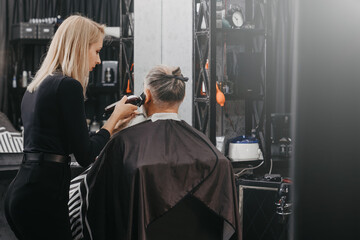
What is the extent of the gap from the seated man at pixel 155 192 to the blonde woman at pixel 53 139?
1.44 feet

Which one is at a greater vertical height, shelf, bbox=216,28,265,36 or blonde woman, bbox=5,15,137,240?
shelf, bbox=216,28,265,36

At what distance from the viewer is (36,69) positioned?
229 inches

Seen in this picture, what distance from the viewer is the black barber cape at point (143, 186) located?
210 cm

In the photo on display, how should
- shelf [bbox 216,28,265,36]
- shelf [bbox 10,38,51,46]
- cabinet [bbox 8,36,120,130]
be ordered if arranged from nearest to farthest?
shelf [bbox 216,28,265,36], shelf [bbox 10,38,51,46], cabinet [bbox 8,36,120,130]

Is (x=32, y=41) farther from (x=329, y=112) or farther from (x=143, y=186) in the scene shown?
(x=329, y=112)

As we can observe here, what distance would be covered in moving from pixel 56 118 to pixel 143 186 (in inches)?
24.9

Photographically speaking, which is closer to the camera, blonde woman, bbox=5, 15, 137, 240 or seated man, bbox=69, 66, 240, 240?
blonde woman, bbox=5, 15, 137, 240

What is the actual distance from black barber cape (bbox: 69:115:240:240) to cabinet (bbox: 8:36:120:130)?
3.38 m

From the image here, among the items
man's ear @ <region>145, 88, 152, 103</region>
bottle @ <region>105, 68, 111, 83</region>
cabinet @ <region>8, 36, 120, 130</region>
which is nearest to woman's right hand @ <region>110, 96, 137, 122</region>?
man's ear @ <region>145, 88, 152, 103</region>

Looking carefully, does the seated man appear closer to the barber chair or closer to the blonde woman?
the barber chair

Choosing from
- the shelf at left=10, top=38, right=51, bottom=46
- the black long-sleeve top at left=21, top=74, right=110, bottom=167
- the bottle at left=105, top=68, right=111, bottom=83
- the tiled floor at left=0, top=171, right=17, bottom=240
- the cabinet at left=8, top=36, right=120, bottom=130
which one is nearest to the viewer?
the black long-sleeve top at left=21, top=74, right=110, bottom=167

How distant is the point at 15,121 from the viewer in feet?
18.7

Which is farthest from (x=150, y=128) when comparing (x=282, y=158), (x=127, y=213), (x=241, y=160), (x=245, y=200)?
(x=282, y=158)

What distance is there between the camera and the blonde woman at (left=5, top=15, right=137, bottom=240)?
1601 mm
